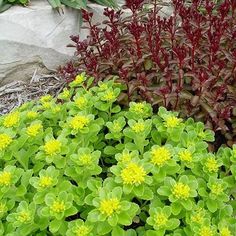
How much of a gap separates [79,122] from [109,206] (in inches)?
21.5

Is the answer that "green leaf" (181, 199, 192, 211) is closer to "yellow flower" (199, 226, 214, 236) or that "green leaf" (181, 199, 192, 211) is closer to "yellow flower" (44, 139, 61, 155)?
"yellow flower" (199, 226, 214, 236)

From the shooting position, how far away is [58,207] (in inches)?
73.6

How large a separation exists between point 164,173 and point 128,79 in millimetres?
941

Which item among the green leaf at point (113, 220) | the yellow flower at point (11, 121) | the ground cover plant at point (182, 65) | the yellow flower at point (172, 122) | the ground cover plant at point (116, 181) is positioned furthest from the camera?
the ground cover plant at point (182, 65)

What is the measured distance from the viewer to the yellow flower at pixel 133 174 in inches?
73.5

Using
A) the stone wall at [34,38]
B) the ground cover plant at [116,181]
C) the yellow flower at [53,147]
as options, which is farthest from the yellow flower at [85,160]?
the stone wall at [34,38]

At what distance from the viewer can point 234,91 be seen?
2.63m

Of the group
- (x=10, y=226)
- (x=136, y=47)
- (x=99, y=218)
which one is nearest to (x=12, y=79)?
(x=136, y=47)

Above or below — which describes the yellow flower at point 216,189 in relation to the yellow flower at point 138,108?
below

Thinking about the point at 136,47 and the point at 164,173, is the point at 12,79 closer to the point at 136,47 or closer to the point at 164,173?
the point at 136,47

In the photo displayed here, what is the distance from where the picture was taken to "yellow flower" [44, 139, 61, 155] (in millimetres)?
2049

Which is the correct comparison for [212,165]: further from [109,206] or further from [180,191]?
[109,206]

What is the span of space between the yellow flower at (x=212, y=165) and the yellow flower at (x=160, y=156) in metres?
0.24

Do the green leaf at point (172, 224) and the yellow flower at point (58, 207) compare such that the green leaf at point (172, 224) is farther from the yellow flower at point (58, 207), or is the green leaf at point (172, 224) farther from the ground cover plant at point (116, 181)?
the yellow flower at point (58, 207)
